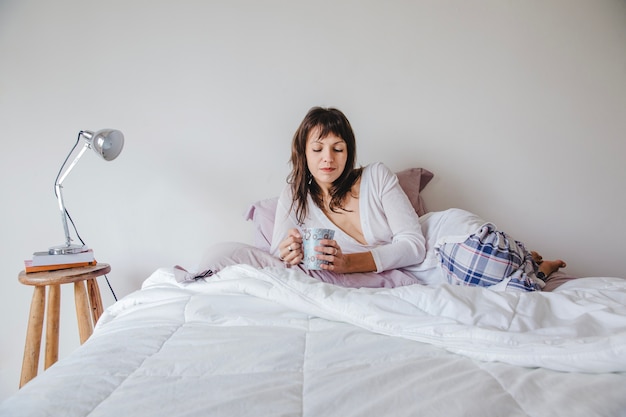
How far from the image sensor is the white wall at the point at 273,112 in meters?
1.50

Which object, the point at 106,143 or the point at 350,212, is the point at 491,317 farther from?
the point at 106,143

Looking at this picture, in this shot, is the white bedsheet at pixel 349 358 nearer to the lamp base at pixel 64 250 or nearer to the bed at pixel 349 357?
the bed at pixel 349 357

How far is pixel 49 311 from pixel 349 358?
3.69 feet

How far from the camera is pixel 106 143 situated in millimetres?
1188

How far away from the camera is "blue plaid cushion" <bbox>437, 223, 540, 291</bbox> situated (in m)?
0.90

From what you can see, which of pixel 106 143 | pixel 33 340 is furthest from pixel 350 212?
pixel 33 340

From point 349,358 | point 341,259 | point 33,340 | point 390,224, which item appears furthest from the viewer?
point 390,224

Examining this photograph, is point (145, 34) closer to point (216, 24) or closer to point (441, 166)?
point (216, 24)

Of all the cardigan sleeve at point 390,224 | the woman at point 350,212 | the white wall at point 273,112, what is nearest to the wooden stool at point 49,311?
the white wall at point 273,112

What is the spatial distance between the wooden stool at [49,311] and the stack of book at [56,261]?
0.07 feet

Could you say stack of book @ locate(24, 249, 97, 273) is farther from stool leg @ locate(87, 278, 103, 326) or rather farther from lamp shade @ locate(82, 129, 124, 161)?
lamp shade @ locate(82, 129, 124, 161)

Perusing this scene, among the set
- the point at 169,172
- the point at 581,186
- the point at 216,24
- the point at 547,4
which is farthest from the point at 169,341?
the point at 547,4

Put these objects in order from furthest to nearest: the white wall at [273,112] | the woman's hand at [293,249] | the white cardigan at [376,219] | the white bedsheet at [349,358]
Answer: the white wall at [273,112] < the white cardigan at [376,219] < the woman's hand at [293,249] < the white bedsheet at [349,358]

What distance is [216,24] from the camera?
1593 millimetres
